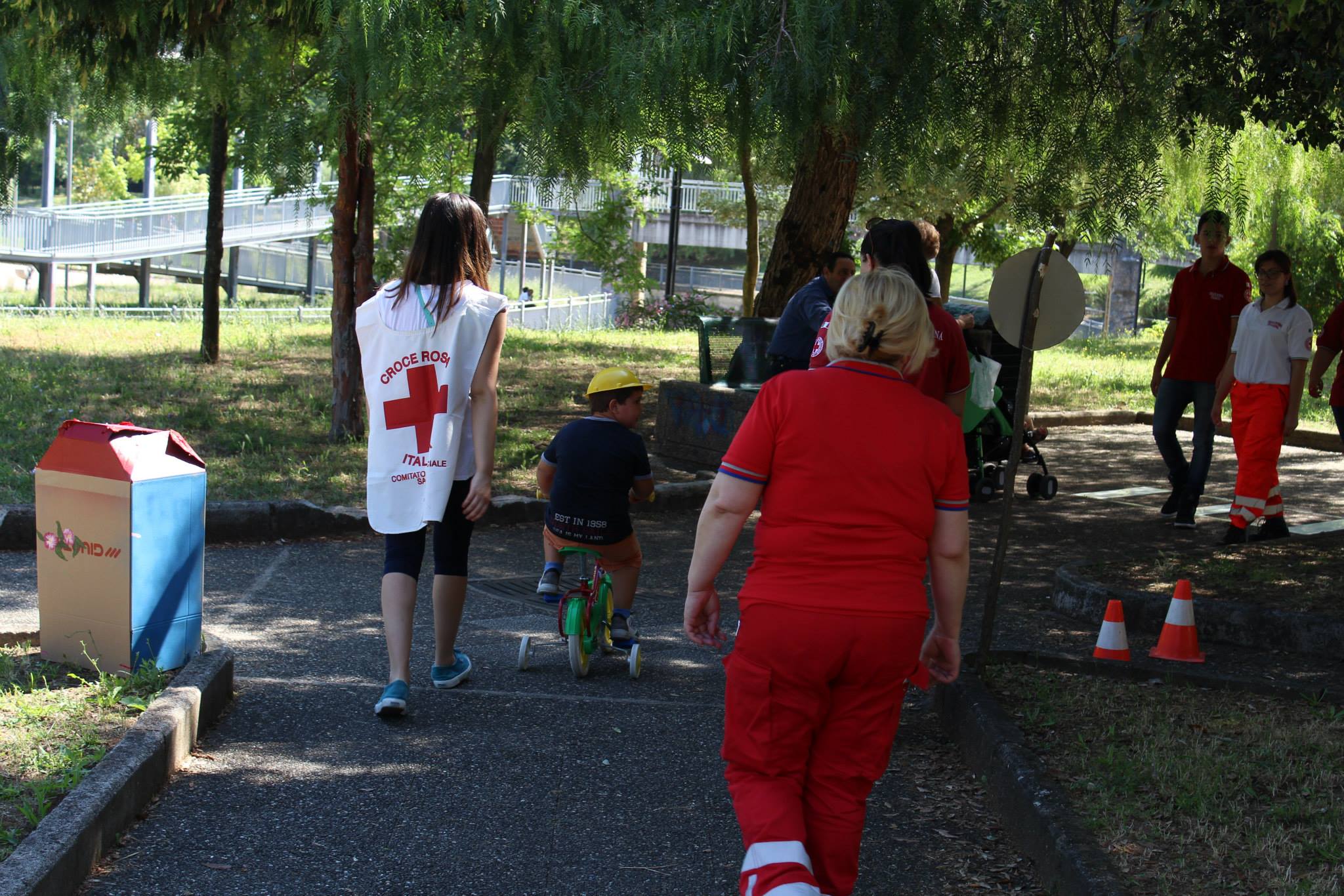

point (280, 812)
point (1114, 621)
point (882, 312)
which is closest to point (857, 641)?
point (882, 312)

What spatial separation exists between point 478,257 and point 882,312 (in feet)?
8.12

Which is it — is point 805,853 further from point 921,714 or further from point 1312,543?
→ point 1312,543

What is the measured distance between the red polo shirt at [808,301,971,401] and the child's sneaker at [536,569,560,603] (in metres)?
1.60

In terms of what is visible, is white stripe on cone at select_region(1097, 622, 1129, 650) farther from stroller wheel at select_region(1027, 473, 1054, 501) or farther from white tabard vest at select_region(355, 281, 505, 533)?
stroller wheel at select_region(1027, 473, 1054, 501)

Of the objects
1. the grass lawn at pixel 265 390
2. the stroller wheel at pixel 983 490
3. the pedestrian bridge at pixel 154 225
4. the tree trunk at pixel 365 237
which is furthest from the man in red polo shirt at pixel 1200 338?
the pedestrian bridge at pixel 154 225

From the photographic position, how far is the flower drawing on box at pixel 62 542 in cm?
514

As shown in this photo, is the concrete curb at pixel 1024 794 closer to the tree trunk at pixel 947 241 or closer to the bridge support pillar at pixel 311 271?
the tree trunk at pixel 947 241

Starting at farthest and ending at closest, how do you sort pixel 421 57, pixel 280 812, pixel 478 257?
pixel 421 57 → pixel 478 257 → pixel 280 812

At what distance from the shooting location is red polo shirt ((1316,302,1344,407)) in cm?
953

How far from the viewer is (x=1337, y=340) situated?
31.4ft

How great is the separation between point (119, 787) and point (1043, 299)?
4.23m

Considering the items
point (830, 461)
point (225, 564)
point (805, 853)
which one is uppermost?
point (830, 461)

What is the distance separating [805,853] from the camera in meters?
3.14

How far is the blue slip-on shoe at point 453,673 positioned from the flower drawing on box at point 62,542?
1519 mm
